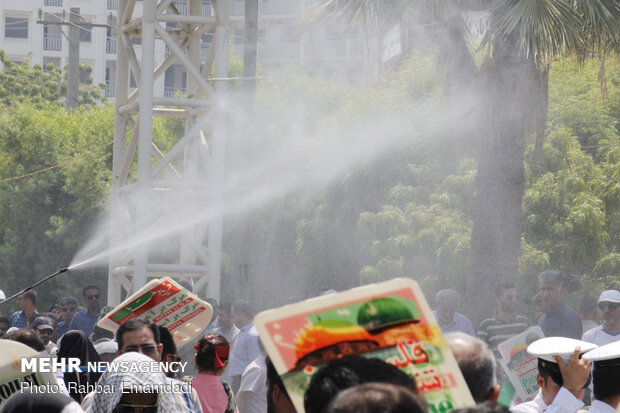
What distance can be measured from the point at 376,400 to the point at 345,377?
28cm

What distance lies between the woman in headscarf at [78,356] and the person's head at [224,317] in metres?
4.73

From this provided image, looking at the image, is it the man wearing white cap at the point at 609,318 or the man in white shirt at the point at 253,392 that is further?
the man wearing white cap at the point at 609,318

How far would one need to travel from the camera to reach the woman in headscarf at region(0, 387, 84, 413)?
3012mm

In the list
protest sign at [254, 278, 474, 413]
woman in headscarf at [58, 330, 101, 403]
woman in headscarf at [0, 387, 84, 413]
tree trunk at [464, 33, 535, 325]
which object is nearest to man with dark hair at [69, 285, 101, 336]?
tree trunk at [464, 33, 535, 325]

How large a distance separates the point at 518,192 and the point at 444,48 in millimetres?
2078

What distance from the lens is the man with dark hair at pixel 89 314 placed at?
31.2 ft

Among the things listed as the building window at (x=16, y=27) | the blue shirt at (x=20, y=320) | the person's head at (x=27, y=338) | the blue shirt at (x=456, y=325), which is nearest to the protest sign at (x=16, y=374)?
the person's head at (x=27, y=338)

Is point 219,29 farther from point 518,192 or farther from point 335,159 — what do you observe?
point 335,159

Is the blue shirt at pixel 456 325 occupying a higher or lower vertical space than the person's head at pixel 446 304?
lower

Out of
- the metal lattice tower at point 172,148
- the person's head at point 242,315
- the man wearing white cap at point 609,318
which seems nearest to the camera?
the man wearing white cap at point 609,318

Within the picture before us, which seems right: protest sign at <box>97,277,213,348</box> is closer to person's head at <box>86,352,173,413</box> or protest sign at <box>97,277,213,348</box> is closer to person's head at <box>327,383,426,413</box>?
person's head at <box>86,352,173,413</box>

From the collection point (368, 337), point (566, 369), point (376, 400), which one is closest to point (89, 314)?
point (566, 369)

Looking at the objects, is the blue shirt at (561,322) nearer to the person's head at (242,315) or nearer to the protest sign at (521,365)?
the protest sign at (521,365)

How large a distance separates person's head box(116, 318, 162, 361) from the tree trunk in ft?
22.4
